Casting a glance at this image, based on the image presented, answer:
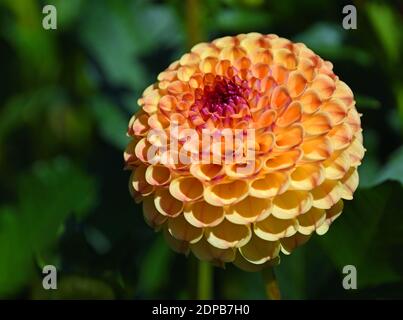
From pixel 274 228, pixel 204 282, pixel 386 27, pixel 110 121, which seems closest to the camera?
pixel 274 228

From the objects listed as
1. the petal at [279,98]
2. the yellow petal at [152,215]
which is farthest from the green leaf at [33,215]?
the petal at [279,98]

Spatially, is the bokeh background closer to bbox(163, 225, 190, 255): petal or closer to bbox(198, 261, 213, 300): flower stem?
bbox(198, 261, 213, 300): flower stem

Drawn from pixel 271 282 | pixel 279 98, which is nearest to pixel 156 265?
pixel 271 282

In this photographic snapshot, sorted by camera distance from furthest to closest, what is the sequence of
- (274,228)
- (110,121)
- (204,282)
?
(110,121)
(204,282)
(274,228)

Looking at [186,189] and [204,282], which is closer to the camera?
[186,189]

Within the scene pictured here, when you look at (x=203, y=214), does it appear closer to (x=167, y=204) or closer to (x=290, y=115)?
(x=167, y=204)

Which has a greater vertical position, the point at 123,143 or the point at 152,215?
the point at 123,143
